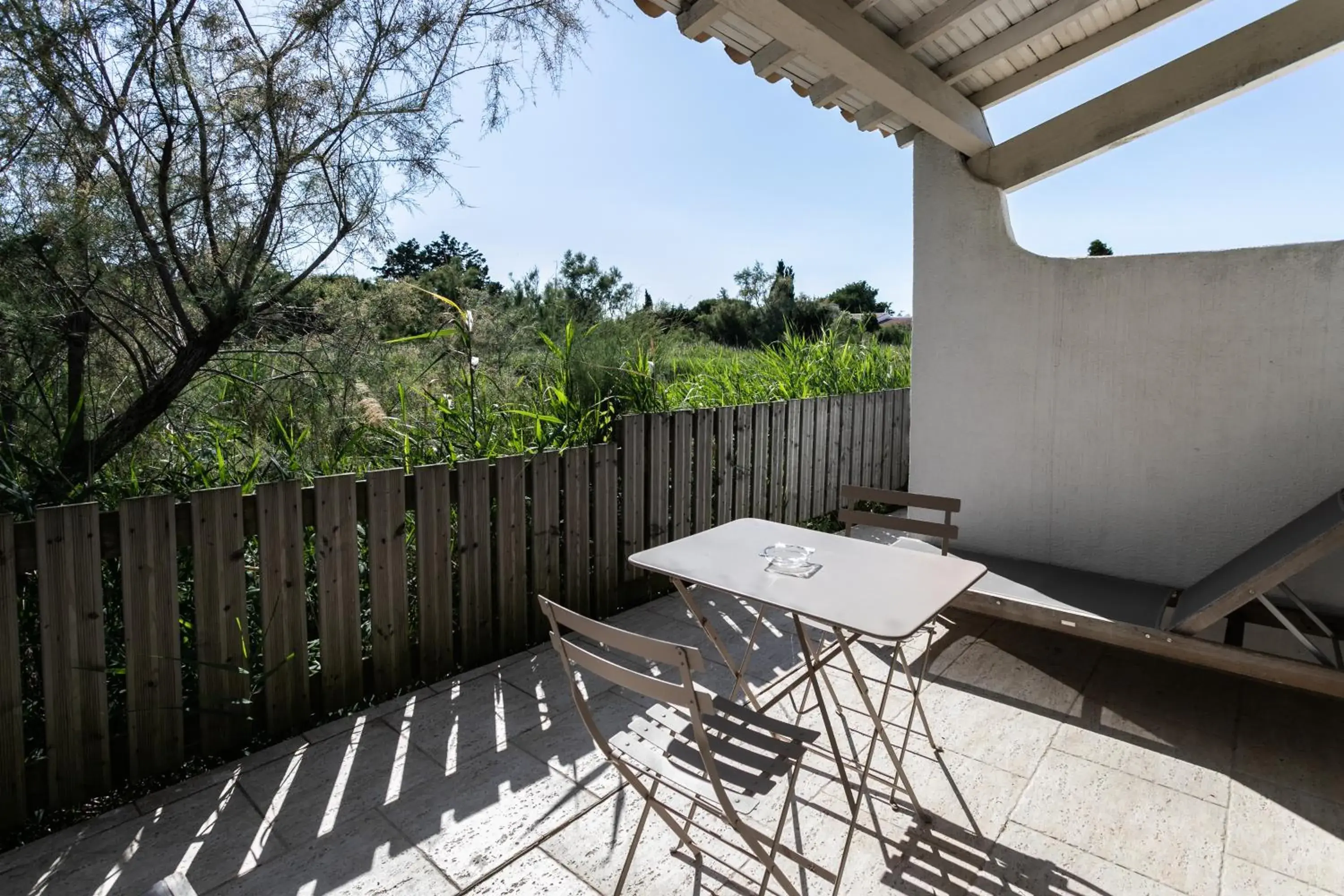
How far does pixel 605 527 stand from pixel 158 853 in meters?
2.51

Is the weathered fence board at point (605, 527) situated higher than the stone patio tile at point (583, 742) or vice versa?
the weathered fence board at point (605, 527)

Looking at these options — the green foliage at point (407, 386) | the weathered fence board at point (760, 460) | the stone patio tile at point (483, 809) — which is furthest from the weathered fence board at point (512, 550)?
the weathered fence board at point (760, 460)

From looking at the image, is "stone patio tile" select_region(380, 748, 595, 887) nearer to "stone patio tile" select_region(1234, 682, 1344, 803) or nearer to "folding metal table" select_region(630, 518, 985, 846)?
"folding metal table" select_region(630, 518, 985, 846)

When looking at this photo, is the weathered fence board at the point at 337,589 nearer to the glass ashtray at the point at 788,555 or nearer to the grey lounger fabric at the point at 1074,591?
the glass ashtray at the point at 788,555

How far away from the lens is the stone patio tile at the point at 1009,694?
114 inches

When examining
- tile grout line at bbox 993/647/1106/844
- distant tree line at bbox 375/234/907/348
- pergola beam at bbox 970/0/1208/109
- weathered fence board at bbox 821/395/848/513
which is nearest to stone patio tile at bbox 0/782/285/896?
tile grout line at bbox 993/647/1106/844

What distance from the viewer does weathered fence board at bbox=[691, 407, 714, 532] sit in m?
4.80

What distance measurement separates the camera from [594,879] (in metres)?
2.13

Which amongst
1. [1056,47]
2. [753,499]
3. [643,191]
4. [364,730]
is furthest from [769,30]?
[643,191]

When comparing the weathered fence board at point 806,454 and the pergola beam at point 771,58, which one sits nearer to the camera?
the pergola beam at point 771,58

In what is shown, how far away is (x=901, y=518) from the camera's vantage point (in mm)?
3346

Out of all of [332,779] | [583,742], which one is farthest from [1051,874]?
[332,779]

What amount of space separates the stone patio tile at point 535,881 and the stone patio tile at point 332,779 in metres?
0.62

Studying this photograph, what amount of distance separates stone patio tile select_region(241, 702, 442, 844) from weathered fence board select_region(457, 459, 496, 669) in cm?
66
